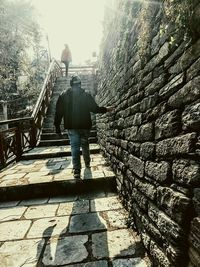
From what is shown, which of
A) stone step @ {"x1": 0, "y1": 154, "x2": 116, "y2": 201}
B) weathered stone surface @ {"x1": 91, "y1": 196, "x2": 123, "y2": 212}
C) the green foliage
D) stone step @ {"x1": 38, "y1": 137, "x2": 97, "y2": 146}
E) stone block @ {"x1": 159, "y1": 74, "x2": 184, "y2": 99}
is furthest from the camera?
the green foliage

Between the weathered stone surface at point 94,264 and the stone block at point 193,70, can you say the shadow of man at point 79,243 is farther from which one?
the stone block at point 193,70

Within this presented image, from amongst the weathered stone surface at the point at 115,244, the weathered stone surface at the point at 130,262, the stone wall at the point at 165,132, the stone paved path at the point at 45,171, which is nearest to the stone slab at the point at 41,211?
the stone paved path at the point at 45,171

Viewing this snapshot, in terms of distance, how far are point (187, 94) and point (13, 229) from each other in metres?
2.64

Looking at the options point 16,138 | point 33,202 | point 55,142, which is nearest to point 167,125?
point 33,202

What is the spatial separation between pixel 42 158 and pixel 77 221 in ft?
12.1

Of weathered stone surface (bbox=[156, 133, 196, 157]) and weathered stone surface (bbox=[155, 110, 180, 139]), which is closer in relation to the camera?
weathered stone surface (bbox=[156, 133, 196, 157])

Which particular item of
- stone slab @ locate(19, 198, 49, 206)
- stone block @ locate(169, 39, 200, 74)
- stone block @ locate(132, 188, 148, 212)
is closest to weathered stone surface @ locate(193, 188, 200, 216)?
stone block @ locate(169, 39, 200, 74)

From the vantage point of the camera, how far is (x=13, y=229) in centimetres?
309

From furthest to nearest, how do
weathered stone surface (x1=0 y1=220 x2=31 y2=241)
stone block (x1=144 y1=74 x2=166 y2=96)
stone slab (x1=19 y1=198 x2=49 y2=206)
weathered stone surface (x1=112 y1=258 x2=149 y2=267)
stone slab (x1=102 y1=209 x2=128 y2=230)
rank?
stone slab (x1=19 y1=198 x2=49 y2=206)
stone slab (x1=102 y1=209 x2=128 y2=230)
weathered stone surface (x1=0 y1=220 x2=31 y2=241)
weathered stone surface (x1=112 y1=258 x2=149 y2=267)
stone block (x1=144 y1=74 x2=166 y2=96)

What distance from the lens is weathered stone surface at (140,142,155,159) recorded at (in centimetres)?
234

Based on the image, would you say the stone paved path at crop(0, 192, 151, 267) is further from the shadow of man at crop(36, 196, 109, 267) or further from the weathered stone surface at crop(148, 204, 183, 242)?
the weathered stone surface at crop(148, 204, 183, 242)

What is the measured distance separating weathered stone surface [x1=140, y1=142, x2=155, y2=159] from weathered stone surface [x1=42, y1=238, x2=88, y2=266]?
114cm

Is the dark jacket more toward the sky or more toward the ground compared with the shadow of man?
more toward the sky

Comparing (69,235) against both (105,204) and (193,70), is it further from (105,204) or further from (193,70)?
(193,70)
